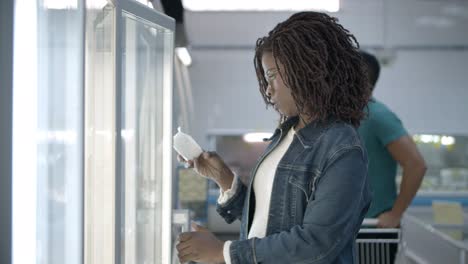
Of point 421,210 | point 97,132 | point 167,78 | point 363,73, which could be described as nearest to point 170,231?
point 167,78

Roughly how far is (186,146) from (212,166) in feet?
0.33

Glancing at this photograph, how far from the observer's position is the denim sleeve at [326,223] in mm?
1524

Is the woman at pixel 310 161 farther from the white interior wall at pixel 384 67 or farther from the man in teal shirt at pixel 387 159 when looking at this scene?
the white interior wall at pixel 384 67

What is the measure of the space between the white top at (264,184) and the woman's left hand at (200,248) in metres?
0.10

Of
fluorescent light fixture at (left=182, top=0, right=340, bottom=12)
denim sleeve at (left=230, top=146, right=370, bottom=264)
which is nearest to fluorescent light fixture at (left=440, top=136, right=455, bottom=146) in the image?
fluorescent light fixture at (left=182, top=0, right=340, bottom=12)

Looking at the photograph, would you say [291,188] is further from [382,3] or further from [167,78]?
[382,3]

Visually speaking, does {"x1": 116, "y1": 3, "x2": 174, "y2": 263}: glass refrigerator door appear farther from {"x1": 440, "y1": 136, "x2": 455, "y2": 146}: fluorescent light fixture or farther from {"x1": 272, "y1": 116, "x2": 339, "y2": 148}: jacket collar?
{"x1": 440, "y1": 136, "x2": 455, "y2": 146}: fluorescent light fixture

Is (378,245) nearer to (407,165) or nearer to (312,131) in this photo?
(407,165)

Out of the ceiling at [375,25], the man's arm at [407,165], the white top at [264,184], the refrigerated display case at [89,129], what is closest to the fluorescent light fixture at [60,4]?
the refrigerated display case at [89,129]

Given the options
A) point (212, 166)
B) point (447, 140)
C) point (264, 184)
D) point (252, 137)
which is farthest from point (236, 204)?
point (447, 140)

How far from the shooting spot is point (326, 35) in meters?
1.57

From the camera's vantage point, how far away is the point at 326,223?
5.00ft

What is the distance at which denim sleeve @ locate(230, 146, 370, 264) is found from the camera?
5.00 ft

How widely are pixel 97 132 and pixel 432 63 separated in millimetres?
9428
